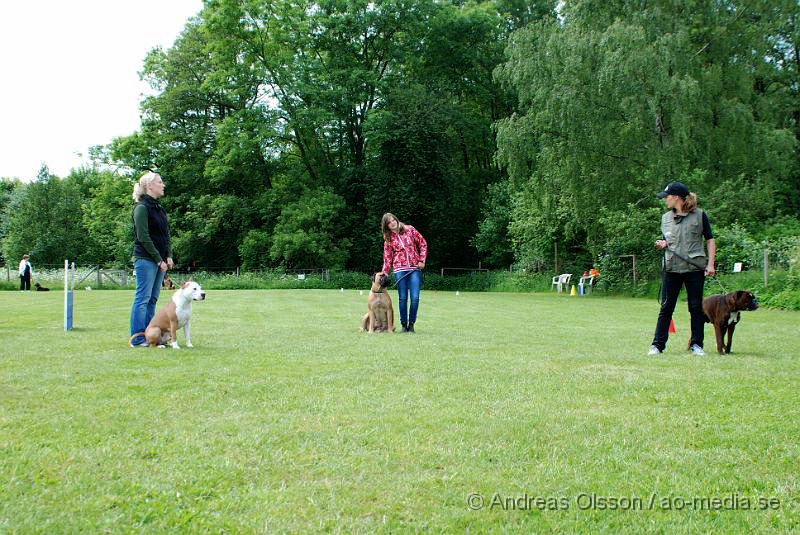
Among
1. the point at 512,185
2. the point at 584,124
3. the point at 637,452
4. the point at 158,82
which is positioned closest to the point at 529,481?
the point at 637,452

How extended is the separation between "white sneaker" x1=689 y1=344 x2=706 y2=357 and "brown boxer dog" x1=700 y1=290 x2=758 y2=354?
0.86 ft

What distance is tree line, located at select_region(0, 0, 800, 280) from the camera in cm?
2519

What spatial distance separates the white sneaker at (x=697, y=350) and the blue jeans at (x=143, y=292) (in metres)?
6.51

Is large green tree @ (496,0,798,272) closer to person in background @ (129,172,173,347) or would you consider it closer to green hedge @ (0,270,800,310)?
green hedge @ (0,270,800,310)

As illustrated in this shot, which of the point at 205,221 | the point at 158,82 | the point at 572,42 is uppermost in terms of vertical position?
the point at 158,82

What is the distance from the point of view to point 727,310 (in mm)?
7699

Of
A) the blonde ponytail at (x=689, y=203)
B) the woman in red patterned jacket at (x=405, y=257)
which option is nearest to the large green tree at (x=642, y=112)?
the woman in red patterned jacket at (x=405, y=257)

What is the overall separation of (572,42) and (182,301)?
2055 cm

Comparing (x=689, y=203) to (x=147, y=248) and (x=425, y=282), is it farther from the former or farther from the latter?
(x=425, y=282)

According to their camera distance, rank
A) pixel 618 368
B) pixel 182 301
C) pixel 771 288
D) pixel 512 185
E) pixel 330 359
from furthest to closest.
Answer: pixel 512 185 < pixel 771 288 < pixel 182 301 < pixel 330 359 < pixel 618 368

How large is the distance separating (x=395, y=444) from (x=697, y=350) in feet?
17.7

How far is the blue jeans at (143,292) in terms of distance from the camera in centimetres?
775

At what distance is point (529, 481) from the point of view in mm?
2916

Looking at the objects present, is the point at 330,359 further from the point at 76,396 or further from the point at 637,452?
the point at 637,452
